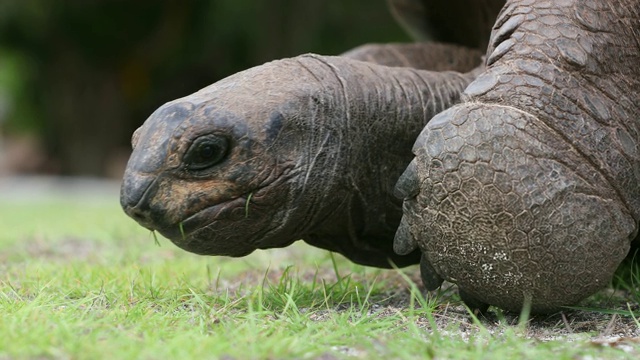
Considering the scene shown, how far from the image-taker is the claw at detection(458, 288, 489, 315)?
2311mm

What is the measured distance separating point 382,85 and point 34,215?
18.9 ft

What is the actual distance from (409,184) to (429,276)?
0.31 m

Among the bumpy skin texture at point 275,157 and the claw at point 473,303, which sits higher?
the bumpy skin texture at point 275,157

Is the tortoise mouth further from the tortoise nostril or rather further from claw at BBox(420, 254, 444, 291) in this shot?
claw at BBox(420, 254, 444, 291)

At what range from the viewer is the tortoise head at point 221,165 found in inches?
87.1

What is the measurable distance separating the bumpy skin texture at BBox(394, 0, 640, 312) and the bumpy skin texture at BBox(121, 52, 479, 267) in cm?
25

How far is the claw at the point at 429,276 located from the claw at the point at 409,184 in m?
0.22

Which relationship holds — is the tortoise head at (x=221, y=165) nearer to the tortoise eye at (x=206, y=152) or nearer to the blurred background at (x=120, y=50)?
the tortoise eye at (x=206, y=152)

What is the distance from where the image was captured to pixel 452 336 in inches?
77.6

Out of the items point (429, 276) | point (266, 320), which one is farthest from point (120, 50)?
point (266, 320)

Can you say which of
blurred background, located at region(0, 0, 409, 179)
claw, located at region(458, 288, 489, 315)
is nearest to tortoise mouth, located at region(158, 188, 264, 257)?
claw, located at region(458, 288, 489, 315)

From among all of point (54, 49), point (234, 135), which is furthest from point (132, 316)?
point (54, 49)

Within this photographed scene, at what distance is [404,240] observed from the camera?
2.29 meters

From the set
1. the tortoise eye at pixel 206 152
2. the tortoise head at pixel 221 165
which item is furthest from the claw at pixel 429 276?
the tortoise eye at pixel 206 152
